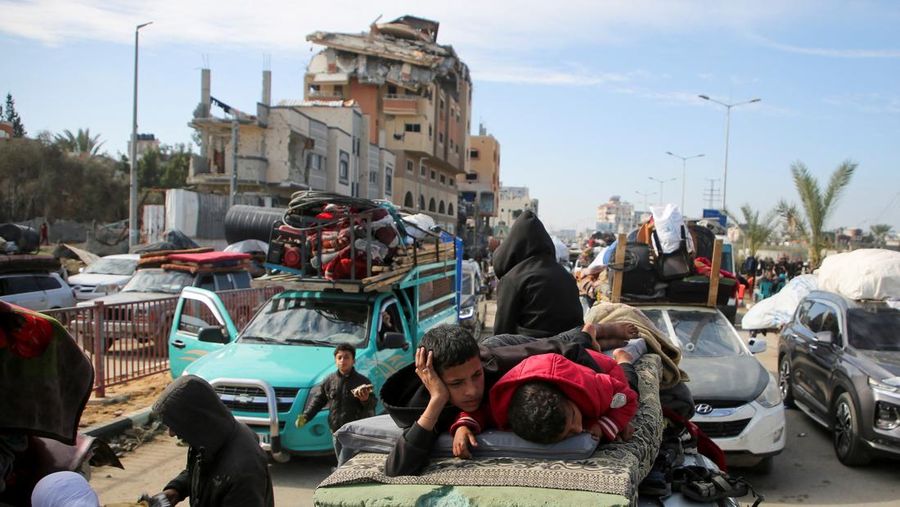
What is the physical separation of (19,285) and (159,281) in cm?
260

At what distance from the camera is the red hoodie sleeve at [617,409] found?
105 inches

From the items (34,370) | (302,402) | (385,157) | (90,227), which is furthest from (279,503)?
(385,157)

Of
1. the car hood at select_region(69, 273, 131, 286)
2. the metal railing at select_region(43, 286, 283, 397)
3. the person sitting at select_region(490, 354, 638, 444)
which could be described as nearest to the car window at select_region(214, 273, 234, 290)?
the metal railing at select_region(43, 286, 283, 397)

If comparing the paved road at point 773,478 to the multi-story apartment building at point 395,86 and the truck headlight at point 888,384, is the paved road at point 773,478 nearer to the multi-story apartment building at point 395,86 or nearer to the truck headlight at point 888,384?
the truck headlight at point 888,384

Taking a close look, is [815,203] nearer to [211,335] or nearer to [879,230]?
[211,335]

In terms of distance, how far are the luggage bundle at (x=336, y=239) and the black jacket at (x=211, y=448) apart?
4.84 meters

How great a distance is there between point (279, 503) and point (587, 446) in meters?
4.53

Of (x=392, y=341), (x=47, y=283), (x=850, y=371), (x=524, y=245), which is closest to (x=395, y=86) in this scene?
(x=47, y=283)

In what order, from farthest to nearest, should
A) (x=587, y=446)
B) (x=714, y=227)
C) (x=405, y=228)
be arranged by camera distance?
(x=714, y=227) < (x=405, y=228) < (x=587, y=446)

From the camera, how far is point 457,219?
8188 centimetres

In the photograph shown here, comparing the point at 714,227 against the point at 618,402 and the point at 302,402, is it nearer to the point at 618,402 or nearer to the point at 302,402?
the point at 302,402

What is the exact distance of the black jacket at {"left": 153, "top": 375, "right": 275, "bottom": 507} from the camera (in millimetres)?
3223

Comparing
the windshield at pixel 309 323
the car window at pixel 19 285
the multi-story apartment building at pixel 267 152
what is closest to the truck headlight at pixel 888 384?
the windshield at pixel 309 323

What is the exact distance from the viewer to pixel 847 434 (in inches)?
298
